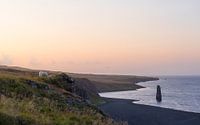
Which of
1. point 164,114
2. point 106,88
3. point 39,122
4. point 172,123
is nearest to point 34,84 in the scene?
point 39,122

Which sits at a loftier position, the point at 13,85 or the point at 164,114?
the point at 13,85

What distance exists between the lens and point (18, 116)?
13562 millimetres

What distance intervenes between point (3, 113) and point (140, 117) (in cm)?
4980

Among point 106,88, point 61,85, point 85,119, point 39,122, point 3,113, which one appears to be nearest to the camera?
point 3,113

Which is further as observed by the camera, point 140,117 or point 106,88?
point 106,88

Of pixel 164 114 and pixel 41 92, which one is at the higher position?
pixel 41 92

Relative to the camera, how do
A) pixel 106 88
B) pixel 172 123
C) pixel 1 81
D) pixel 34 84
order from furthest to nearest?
pixel 106 88 → pixel 172 123 → pixel 34 84 → pixel 1 81

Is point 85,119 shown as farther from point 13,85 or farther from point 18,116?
point 13,85

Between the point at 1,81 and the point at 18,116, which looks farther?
the point at 1,81

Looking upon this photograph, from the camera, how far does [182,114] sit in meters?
66.4

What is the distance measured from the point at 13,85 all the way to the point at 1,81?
1031 mm

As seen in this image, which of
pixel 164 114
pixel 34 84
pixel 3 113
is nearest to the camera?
pixel 3 113

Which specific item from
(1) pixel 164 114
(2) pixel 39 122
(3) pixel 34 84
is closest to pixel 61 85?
(3) pixel 34 84

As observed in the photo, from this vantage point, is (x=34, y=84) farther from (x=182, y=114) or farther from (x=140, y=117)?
(x=182, y=114)
